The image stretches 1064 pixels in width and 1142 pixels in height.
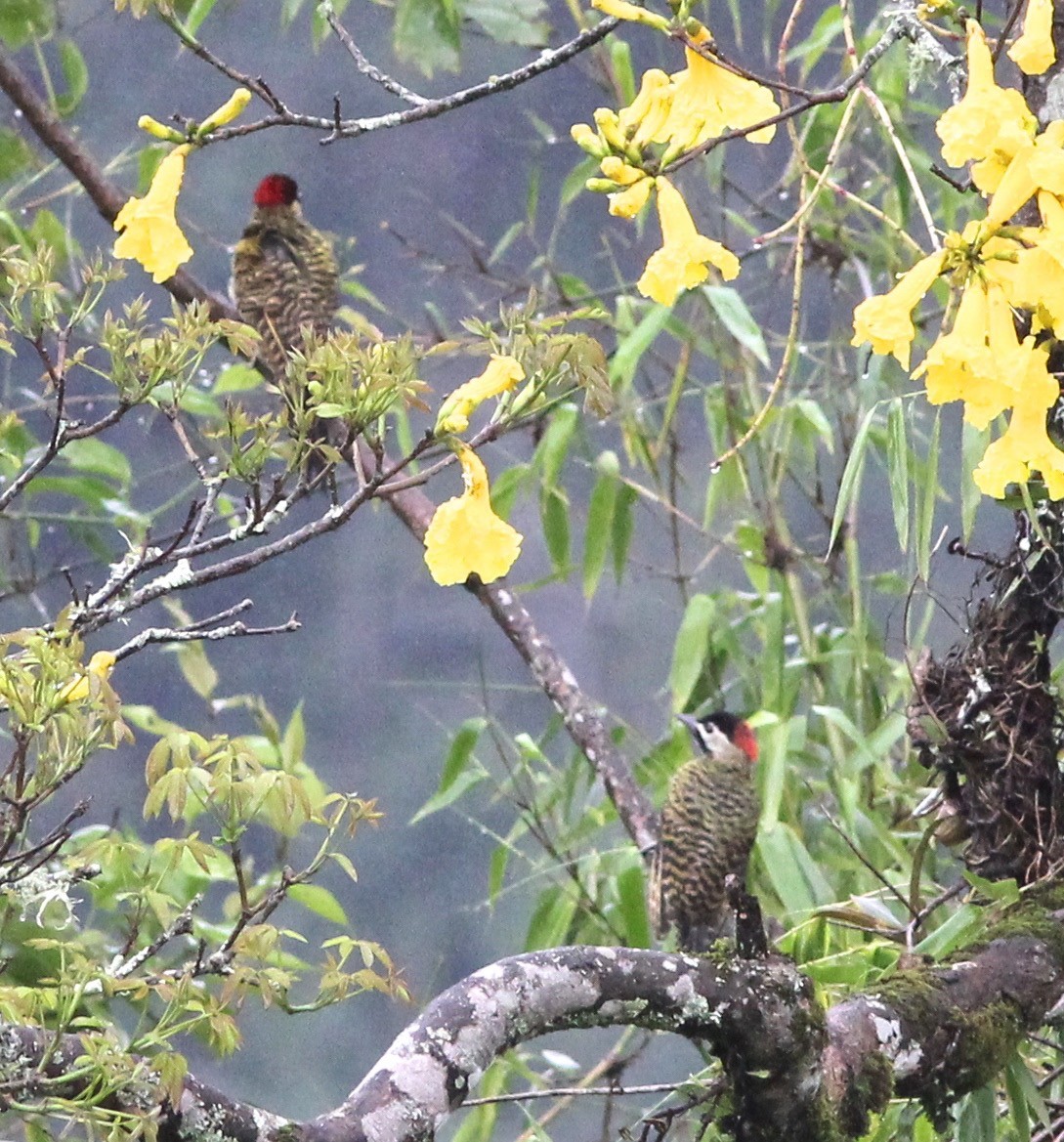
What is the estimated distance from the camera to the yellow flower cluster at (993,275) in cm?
Answer: 60

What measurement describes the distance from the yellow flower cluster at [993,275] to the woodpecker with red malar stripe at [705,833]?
0.96 m

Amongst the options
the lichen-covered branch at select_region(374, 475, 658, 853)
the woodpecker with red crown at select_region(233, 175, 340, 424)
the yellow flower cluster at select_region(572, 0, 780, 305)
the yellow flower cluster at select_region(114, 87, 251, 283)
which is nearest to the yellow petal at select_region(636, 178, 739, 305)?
the yellow flower cluster at select_region(572, 0, 780, 305)

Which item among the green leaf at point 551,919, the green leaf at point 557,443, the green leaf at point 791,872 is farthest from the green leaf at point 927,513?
the green leaf at point 551,919

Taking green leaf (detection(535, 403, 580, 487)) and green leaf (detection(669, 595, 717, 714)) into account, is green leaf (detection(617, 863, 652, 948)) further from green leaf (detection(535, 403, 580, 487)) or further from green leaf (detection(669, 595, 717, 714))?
green leaf (detection(535, 403, 580, 487))

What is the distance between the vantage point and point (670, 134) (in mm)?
707

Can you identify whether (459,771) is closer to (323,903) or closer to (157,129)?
(323,903)

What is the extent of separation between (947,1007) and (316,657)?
1285mm

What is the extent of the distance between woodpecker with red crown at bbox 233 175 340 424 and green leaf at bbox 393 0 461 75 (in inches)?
12.9

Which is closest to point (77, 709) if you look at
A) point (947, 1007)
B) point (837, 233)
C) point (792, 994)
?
point (792, 994)

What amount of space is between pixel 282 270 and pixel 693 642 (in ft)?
2.20

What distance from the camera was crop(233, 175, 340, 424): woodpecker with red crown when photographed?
71.8 inches

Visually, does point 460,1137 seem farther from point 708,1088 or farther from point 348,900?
point 708,1088

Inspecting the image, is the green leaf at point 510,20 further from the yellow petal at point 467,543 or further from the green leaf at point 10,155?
the yellow petal at point 467,543

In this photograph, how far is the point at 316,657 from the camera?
2.04 metres
